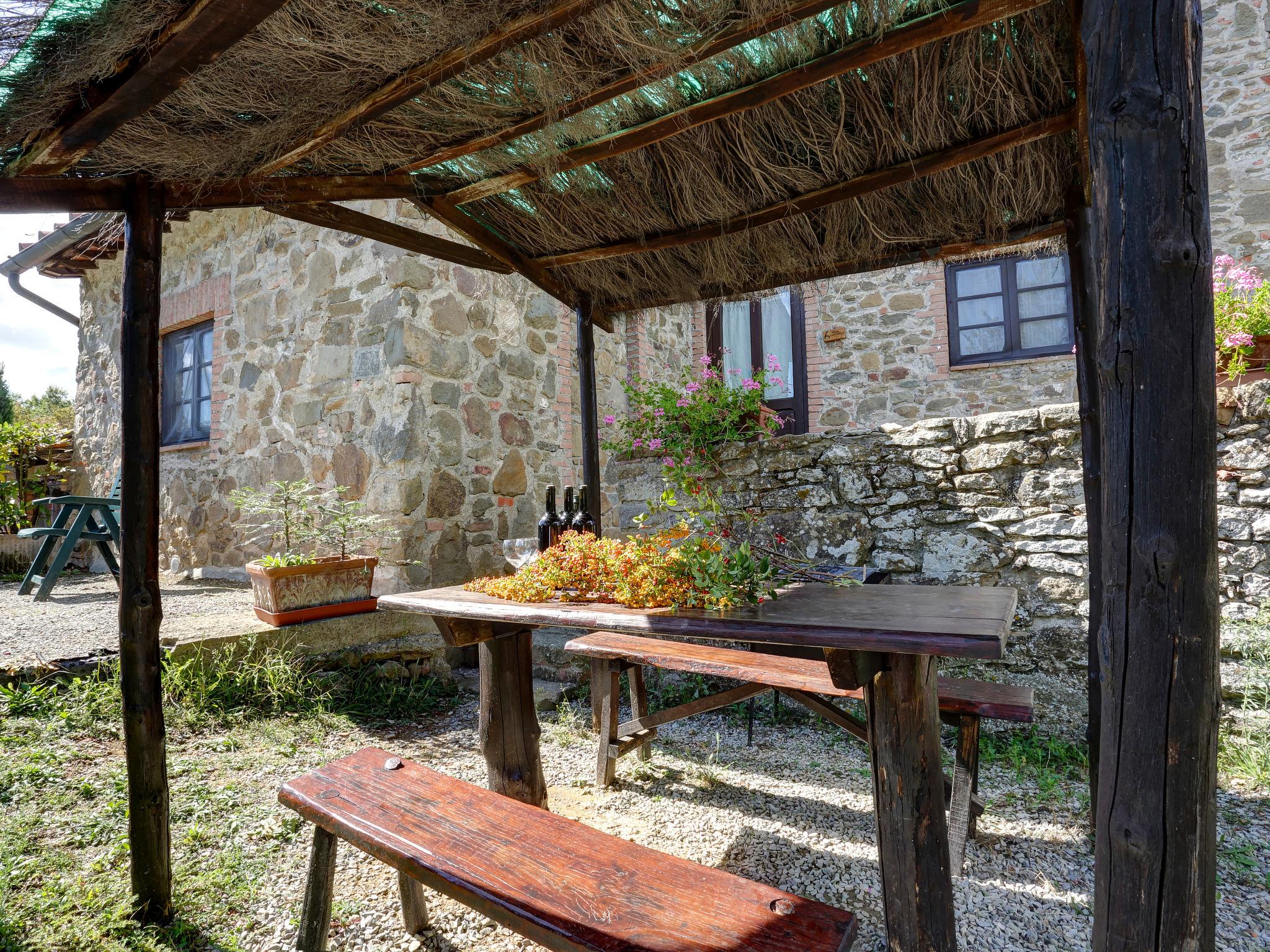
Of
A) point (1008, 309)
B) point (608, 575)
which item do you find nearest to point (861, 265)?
point (608, 575)

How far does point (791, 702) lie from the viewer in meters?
3.88

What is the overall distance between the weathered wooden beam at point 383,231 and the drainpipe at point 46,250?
404cm

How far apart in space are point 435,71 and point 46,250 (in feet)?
22.4

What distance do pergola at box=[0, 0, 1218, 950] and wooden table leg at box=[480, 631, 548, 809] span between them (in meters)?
0.96

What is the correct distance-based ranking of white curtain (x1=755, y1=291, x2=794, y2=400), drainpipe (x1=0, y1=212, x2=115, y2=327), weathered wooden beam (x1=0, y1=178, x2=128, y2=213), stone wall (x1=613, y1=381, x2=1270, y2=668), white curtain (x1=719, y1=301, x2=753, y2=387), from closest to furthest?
1. weathered wooden beam (x1=0, y1=178, x2=128, y2=213)
2. stone wall (x1=613, y1=381, x2=1270, y2=668)
3. drainpipe (x1=0, y1=212, x2=115, y2=327)
4. white curtain (x1=755, y1=291, x2=794, y2=400)
5. white curtain (x1=719, y1=301, x2=753, y2=387)

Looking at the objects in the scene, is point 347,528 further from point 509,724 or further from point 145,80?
point 145,80

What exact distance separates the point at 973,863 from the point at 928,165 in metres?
2.40

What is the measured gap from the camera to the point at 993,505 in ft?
11.7

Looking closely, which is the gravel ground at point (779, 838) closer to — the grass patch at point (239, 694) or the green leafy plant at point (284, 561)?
the grass patch at point (239, 694)

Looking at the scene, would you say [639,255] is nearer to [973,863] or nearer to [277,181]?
[277,181]

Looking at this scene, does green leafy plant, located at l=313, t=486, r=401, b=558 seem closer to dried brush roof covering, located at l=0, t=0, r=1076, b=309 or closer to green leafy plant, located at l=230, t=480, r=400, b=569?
green leafy plant, located at l=230, t=480, r=400, b=569

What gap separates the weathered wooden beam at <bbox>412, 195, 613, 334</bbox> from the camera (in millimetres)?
2773

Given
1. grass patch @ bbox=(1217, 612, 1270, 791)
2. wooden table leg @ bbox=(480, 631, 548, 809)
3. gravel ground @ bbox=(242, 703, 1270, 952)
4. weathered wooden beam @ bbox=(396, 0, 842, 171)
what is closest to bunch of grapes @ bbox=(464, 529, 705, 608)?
wooden table leg @ bbox=(480, 631, 548, 809)

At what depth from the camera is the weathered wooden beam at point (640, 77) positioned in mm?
1676
